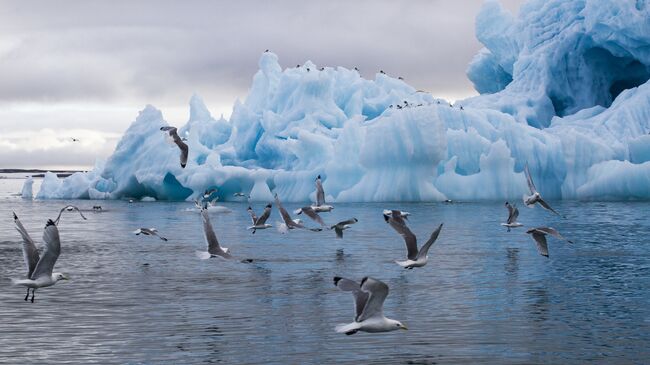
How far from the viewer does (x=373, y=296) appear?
415 inches

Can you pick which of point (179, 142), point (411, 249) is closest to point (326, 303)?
point (411, 249)

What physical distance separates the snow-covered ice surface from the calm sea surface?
54.0 feet

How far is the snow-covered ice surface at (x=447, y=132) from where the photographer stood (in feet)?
165

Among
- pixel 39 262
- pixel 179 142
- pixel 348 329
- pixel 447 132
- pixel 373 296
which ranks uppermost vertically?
→ pixel 447 132

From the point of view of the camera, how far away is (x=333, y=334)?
48.1 feet

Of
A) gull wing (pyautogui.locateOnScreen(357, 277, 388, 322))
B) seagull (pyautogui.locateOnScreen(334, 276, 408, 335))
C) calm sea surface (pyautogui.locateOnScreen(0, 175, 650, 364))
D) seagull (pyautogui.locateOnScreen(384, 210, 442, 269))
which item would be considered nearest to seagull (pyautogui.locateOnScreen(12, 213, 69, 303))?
calm sea surface (pyautogui.locateOnScreen(0, 175, 650, 364))

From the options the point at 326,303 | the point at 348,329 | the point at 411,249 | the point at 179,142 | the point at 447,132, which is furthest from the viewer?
the point at 447,132

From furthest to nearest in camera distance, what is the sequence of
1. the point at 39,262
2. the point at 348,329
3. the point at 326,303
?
the point at 326,303, the point at 39,262, the point at 348,329

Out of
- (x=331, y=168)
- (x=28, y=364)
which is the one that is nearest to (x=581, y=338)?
(x=28, y=364)

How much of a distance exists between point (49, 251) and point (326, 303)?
6083mm

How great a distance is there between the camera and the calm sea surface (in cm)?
1351

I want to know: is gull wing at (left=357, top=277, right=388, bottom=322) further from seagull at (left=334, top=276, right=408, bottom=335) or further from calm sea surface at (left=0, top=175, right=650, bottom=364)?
calm sea surface at (left=0, top=175, right=650, bottom=364)

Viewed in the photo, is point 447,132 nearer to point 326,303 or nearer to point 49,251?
point 326,303

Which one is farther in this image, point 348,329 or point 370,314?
point 370,314
